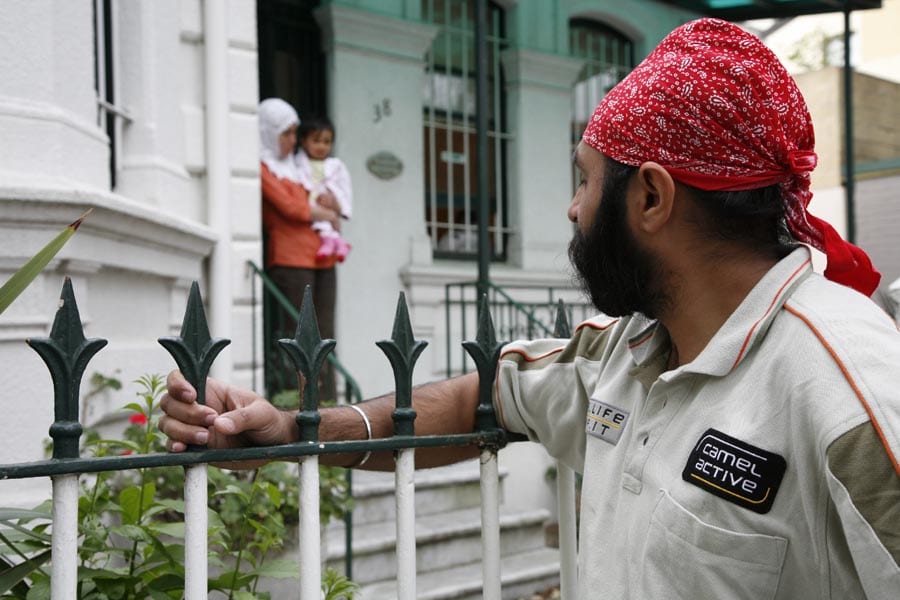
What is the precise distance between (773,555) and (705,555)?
10 cm

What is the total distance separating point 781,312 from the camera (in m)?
1.49

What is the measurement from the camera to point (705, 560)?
1.38 metres

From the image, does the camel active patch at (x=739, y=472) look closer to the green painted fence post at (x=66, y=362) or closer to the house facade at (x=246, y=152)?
the house facade at (x=246, y=152)

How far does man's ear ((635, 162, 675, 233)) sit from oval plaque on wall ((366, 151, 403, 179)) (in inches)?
224

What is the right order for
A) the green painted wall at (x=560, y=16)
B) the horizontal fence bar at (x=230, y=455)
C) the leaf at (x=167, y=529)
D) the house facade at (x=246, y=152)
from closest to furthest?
the horizontal fence bar at (x=230, y=455)
the leaf at (x=167, y=529)
the house facade at (x=246, y=152)
the green painted wall at (x=560, y=16)

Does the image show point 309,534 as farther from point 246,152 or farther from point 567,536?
point 246,152

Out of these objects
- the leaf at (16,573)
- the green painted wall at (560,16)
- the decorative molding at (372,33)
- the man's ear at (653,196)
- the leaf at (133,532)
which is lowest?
the leaf at (16,573)

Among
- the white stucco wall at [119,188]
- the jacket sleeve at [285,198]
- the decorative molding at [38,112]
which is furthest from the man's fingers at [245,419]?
the jacket sleeve at [285,198]

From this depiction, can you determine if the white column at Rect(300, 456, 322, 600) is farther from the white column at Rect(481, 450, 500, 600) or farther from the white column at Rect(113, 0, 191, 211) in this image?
the white column at Rect(113, 0, 191, 211)

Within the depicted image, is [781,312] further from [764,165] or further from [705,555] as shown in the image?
[705,555]

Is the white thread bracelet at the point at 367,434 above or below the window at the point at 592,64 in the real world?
below

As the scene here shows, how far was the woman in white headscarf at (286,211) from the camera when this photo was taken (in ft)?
18.1

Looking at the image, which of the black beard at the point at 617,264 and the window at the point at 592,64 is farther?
the window at the point at 592,64

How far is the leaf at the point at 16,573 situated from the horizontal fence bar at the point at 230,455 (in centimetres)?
21
